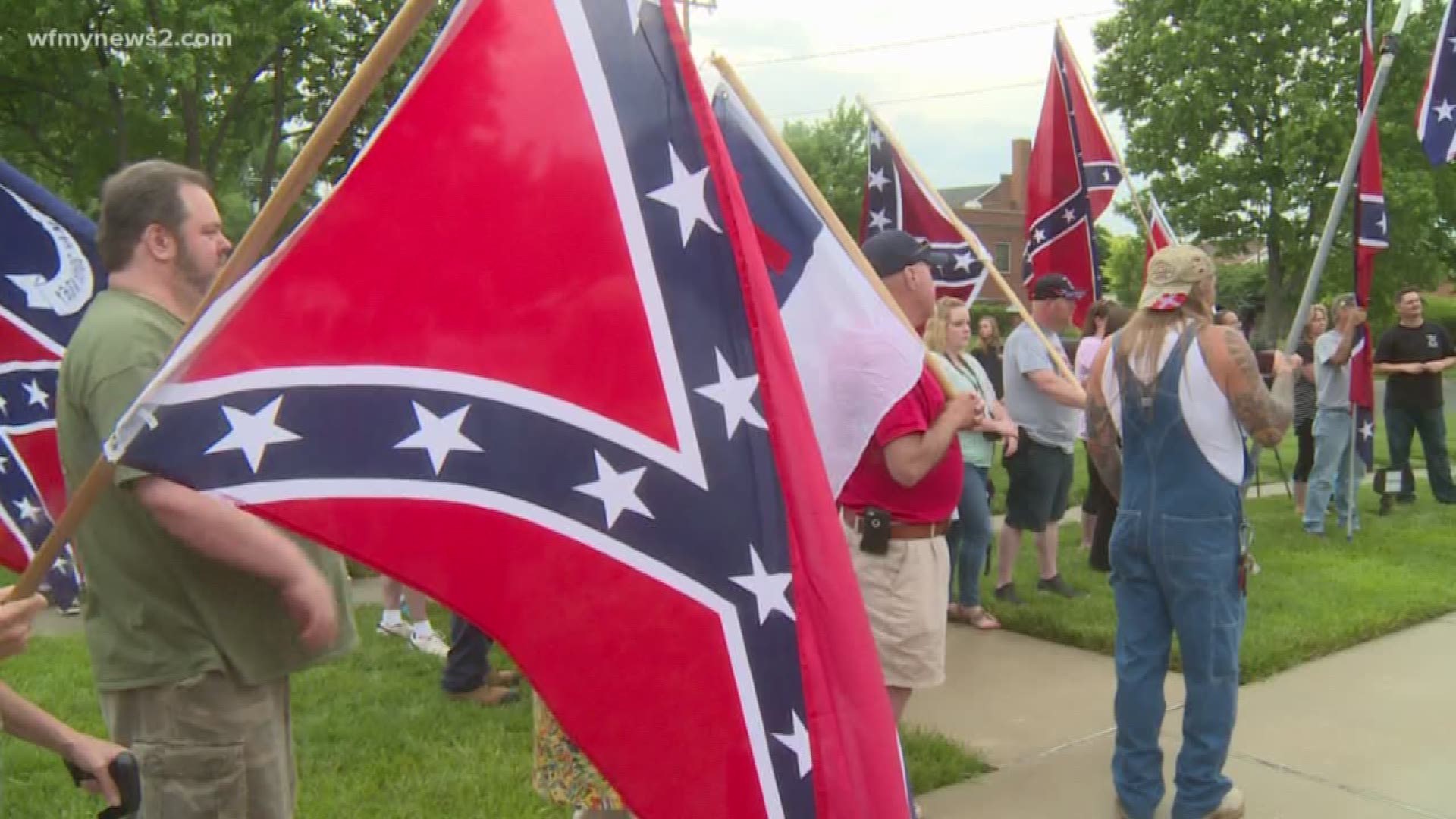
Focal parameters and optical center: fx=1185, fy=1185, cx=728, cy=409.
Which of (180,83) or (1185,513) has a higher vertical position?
(180,83)

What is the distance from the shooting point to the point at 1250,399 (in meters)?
3.61

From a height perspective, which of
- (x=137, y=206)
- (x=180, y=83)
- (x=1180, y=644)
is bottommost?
(x=1180, y=644)

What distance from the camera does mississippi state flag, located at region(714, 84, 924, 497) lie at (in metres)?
2.75

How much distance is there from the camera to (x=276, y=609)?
7.68ft

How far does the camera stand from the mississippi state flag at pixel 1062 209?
6.83 m

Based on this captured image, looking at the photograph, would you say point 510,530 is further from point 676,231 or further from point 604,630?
point 676,231

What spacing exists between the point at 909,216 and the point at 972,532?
1.80 m

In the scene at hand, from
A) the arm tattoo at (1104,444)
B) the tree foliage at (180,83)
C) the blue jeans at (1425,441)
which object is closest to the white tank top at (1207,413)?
the arm tattoo at (1104,444)

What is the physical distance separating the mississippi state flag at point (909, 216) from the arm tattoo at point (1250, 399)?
1.88 meters

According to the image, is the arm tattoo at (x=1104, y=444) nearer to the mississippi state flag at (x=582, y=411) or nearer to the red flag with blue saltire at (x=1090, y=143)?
the mississippi state flag at (x=582, y=411)

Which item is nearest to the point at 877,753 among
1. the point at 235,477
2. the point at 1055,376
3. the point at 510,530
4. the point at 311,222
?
the point at 510,530

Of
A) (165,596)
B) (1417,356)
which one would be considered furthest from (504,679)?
(1417,356)

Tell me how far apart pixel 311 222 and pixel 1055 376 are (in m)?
5.01

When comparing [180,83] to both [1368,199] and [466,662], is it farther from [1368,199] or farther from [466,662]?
[1368,199]
